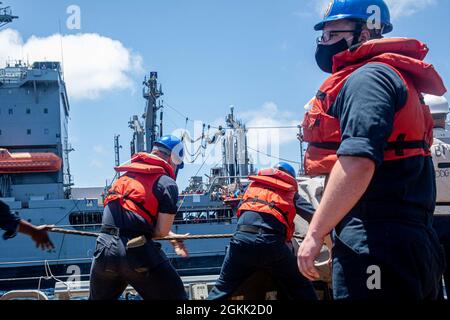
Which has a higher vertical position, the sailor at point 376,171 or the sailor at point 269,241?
the sailor at point 376,171

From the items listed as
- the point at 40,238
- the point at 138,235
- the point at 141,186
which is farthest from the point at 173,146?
the point at 40,238

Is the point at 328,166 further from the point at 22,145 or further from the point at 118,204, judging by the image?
the point at 22,145

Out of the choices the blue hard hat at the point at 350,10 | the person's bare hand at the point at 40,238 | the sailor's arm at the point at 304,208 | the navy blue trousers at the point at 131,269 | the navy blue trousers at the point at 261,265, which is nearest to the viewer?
the blue hard hat at the point at 350,10

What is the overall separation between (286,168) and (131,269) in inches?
68.4

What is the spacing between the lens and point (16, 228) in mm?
3379

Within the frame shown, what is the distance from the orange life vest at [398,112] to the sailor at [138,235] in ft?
5.84

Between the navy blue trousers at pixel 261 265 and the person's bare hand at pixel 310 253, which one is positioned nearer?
the person's bare hand at pixel 310 253

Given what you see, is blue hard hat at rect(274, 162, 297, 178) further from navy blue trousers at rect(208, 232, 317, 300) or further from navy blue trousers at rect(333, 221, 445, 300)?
navy blue trousers at rect(333, 221, 445, 300)

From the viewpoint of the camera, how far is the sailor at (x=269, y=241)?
14.5 feet

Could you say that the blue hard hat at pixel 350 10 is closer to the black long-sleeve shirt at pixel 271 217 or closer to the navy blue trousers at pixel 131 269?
the navy blue trousers at pixel 131 269

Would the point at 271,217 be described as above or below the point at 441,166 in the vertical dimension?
below

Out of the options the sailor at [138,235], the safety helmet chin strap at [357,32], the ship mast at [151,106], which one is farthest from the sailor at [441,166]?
the ship mast at [151,106]

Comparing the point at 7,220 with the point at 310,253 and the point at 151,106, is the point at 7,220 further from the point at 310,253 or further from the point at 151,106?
the point at 151,106
